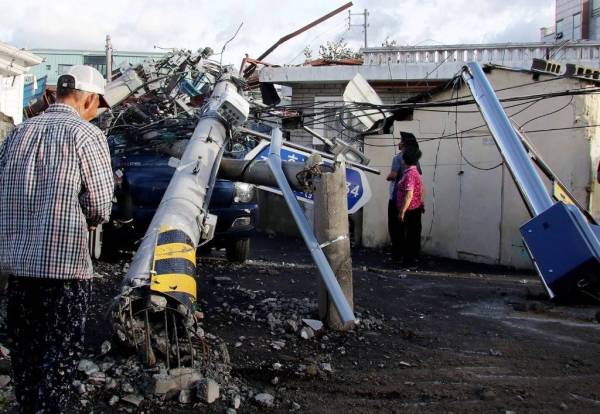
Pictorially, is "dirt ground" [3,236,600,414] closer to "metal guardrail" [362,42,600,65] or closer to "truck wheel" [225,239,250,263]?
"truck wheel" [225,239,250,263]

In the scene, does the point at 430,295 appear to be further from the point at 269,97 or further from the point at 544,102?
the point at 269,97

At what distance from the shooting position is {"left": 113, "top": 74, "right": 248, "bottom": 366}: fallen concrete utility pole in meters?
4.48

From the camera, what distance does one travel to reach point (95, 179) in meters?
3.01

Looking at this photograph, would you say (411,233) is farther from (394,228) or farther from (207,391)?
(207,391)

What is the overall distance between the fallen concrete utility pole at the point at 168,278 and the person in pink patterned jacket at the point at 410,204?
13.7 feet

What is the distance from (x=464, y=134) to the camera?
11109 mm

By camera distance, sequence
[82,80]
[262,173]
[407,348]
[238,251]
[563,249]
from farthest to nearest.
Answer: [238,251]
[262,173]
[563,249]
[407,348]
[82,80]

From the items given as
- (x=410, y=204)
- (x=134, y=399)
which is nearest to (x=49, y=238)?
(x=134, y=399)

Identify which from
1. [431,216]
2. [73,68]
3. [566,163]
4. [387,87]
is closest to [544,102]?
[566,163]

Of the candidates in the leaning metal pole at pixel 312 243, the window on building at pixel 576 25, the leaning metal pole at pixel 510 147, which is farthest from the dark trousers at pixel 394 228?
the window on building at pixel 576 25

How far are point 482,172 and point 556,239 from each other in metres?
4.80

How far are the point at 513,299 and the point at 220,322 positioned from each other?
A: 3660mm

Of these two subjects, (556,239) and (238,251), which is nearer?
(556,239)

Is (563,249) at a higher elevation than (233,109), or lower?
lower
